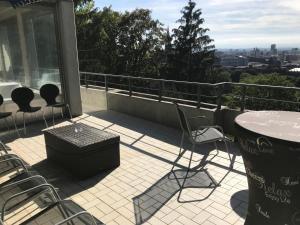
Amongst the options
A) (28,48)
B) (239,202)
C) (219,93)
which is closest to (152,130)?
(219,93)

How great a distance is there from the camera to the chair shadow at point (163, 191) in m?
3.12

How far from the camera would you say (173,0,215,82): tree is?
26.3m

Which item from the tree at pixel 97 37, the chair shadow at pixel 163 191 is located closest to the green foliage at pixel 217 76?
the tree at pixel 97 37

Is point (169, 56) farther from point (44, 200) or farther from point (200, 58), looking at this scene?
point (44, 200)

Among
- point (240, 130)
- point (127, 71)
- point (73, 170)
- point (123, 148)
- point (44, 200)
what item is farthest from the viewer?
point (127, 71)

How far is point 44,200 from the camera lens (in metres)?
2.97

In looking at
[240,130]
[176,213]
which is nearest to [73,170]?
[176,213]

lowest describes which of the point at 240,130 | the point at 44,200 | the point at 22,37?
the point at 44,200

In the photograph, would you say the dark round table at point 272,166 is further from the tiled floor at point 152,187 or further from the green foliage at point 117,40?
the green foliage at point 117,40

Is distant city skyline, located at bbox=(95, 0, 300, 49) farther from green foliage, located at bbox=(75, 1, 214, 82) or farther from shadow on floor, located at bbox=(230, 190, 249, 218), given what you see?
shadow on floor, located at bbox=(230, 190, 249, 218)

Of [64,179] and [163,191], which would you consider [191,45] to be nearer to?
[64,179]

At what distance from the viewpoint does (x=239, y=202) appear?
10.6 ft

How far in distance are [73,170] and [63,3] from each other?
13.3 ft

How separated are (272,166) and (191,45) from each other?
2577 cm
